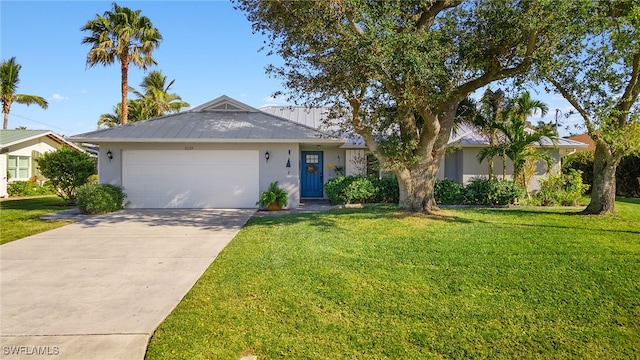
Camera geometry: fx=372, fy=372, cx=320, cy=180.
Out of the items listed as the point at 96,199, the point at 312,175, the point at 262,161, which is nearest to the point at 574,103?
the point at 262,161

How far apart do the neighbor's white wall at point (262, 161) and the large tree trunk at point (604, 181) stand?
8833mm

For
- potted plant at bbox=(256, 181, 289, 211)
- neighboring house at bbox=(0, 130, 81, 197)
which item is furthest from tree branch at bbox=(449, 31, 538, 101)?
neighboring house at bbox=(0, 130, 81, 197)

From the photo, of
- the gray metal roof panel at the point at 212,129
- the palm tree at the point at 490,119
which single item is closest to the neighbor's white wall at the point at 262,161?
the gray metal roof panel at the point at 212,129

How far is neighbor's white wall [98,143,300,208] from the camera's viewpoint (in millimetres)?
13172

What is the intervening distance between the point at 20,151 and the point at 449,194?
21506mm

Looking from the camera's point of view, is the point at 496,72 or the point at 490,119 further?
the point at 490,119

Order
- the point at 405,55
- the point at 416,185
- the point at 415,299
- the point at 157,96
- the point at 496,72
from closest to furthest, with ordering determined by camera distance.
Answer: the point at 415,299, the point at 405,55, the point at 496,72, the point at 416,185, the point at 157,96

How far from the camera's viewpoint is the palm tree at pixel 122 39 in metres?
18.7

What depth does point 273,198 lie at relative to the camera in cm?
1230

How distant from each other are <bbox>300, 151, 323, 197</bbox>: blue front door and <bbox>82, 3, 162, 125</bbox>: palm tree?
35.1 feet

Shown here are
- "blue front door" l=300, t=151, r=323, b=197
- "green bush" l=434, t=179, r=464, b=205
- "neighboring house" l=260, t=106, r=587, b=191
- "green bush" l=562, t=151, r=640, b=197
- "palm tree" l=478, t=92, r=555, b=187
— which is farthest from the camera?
"green bush" l=562, t=151, r=640, b=197

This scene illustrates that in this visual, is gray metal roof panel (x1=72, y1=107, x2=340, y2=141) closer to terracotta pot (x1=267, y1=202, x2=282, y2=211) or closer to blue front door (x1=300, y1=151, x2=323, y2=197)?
terracotta pot (x1=267, y1=202, x2=282, y2=211)

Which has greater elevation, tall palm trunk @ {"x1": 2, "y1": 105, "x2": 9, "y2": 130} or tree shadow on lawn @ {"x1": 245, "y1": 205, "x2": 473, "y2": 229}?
tall palm trunk @ {"x1": 2, "y1": 105, "x2": 9, "y2": 130}

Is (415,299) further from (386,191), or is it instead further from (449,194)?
(449,194)
